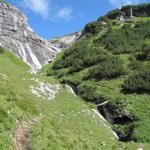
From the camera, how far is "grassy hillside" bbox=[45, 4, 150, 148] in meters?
37.7

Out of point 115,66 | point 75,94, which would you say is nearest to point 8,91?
point 75,94

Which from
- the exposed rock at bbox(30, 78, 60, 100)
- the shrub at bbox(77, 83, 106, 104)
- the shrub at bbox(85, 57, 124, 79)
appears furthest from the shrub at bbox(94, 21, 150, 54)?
the exposed rock at bbox(30, 78, 60, 100)

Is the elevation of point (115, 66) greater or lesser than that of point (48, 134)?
greater

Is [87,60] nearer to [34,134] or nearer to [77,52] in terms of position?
[77,52]

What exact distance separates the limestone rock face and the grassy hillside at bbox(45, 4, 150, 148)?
11133 millimetres

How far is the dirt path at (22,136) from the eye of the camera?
73.7 ft

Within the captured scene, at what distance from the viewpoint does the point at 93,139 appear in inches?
1191

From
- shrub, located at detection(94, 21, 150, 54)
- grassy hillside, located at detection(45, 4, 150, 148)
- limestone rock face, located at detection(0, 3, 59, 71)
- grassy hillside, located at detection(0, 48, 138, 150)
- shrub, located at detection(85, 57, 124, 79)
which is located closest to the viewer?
grassy hillside, located at detection(0, 48, 138, 150)

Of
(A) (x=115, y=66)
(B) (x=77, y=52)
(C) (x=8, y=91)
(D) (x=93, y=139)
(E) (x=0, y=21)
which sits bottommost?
(D) (x=93, y=139)

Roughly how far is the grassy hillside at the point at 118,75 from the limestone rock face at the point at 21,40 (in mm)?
11133

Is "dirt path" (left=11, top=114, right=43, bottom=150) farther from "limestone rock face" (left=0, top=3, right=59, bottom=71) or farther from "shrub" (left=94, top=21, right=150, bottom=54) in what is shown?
"limestone rock face" (left=0, top=3, right=59, bottom=71)

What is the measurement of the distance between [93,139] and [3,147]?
1074 centimetres

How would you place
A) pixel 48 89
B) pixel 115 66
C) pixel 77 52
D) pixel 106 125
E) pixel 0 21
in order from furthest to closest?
pixel 0 21, pixel 77 52, pixel 115 66, pixel 48 89, pixel 106 125

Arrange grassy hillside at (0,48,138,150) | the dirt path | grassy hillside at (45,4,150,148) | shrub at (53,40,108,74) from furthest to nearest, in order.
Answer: shrub at (53,40,108,74)
grassy hillside at (45,4,150,148)
grassy hillside at (0,48,138,150)
the dirt path
